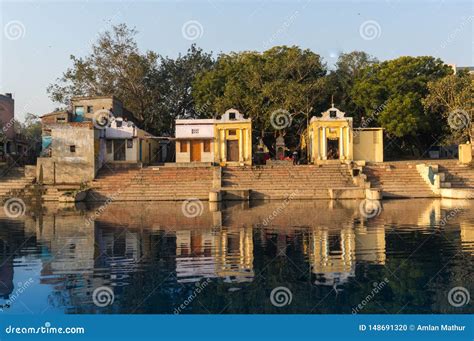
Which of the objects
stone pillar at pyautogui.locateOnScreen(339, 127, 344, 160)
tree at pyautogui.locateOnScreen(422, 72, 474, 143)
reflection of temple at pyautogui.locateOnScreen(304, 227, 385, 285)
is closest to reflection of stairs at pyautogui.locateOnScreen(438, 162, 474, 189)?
tree at pyautogui.locateOnScreen(422, 72, 474, 143)

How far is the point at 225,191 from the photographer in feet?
105

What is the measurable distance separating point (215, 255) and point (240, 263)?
1240mm

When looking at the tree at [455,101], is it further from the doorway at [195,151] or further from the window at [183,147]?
the window at [183,147]

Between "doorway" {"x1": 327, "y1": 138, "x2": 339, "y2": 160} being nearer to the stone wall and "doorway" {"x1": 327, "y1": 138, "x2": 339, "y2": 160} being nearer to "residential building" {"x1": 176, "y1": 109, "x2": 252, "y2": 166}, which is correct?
"residential building" {"x1": 176, "y1": 109, "x2": 252, "y2": 166}

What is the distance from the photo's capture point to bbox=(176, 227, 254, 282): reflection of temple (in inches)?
444

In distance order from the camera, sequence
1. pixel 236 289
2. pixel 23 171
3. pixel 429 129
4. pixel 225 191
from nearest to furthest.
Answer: pixel 236 289 < pixel 225 191 < pixel 23 171 < pixel 429 129

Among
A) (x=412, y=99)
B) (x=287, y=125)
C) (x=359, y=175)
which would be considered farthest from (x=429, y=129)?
(x=359, y=175)

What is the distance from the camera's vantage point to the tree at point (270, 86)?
4384 cm

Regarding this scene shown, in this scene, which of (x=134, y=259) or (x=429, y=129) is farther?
(x=429, y=129)

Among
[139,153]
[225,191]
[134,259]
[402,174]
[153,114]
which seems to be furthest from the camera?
[153,114]

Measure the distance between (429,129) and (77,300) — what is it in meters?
42.4

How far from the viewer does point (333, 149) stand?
138ft

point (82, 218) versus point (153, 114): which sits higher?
point (153, 114)

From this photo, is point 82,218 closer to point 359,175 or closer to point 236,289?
point 236,289
